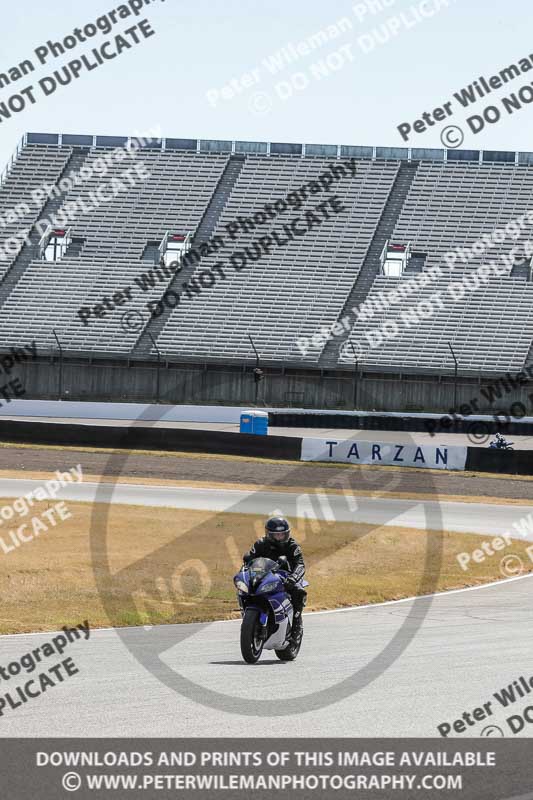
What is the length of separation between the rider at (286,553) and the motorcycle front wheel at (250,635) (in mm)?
533

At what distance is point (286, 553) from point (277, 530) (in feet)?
0.88

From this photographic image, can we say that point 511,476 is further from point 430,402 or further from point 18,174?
point 18,174

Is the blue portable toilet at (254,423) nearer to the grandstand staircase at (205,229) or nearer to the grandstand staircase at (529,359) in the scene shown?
the grandstand staircase at (205,229)

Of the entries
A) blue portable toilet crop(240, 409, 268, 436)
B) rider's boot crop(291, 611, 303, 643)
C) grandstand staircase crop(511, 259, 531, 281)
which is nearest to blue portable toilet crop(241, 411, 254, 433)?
blue portable toilet crop(240, 409, 268, 436)

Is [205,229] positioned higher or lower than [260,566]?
higher

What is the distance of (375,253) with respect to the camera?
55.3 m

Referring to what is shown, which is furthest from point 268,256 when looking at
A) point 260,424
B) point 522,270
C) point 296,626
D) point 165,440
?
point 296,626

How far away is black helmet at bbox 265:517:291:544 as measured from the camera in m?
10.6

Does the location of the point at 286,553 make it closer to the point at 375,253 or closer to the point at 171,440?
the point at 171,440
